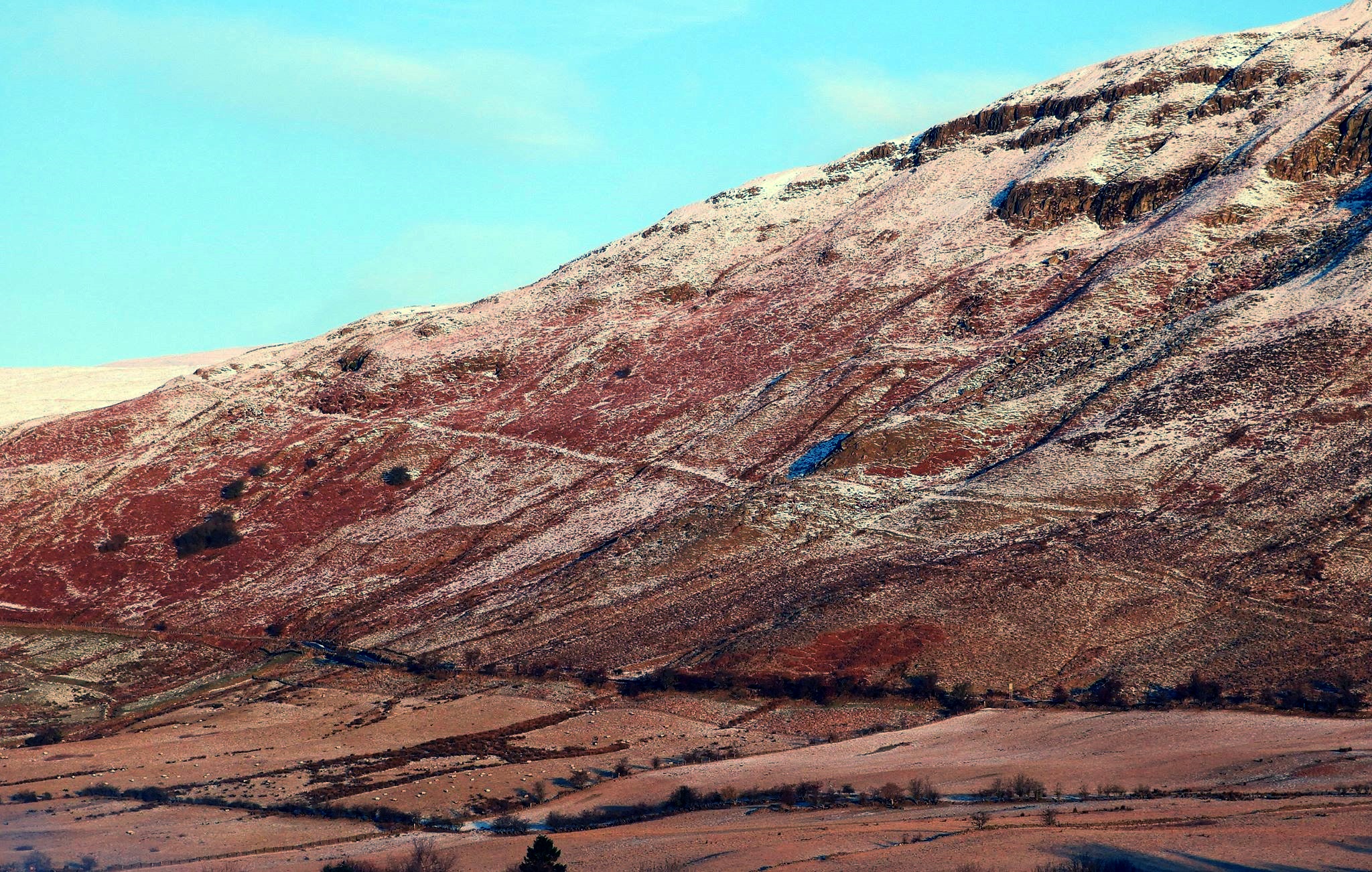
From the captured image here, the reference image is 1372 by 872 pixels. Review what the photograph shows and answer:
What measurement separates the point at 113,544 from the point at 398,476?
2142cm

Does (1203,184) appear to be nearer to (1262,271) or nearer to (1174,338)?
(1262,271)

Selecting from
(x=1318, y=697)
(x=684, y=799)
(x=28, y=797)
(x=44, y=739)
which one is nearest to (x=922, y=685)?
(x=1318, y=697)

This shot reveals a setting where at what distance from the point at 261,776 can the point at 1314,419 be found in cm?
6377

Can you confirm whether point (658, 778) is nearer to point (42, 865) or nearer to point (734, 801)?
point (734, 801)

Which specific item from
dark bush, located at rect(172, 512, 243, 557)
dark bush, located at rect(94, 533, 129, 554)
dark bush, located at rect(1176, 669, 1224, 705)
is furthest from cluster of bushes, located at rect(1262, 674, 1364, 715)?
dark bush, located at rect(94, 533, 129, 554)

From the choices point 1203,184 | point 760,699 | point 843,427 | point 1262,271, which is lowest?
point 760,699

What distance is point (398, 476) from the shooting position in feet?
333

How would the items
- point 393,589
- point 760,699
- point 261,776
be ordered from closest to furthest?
A: point 261,776 → point 760,699 → point 393,589

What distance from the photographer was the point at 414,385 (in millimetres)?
117750

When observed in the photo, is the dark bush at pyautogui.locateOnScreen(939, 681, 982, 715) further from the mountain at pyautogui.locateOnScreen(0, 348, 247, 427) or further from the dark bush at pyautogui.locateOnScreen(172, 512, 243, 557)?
the mountain at pyautogui.locateOnScreen(0, 348, 247, 427)

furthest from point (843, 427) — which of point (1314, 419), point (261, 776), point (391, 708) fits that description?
point (261, 776)

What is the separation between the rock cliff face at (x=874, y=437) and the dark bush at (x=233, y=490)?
1.05 meters

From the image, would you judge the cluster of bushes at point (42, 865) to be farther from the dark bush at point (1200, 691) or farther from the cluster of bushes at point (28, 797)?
the dark bush at point (1200, 691)

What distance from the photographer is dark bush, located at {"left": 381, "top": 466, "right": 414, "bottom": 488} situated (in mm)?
100875
